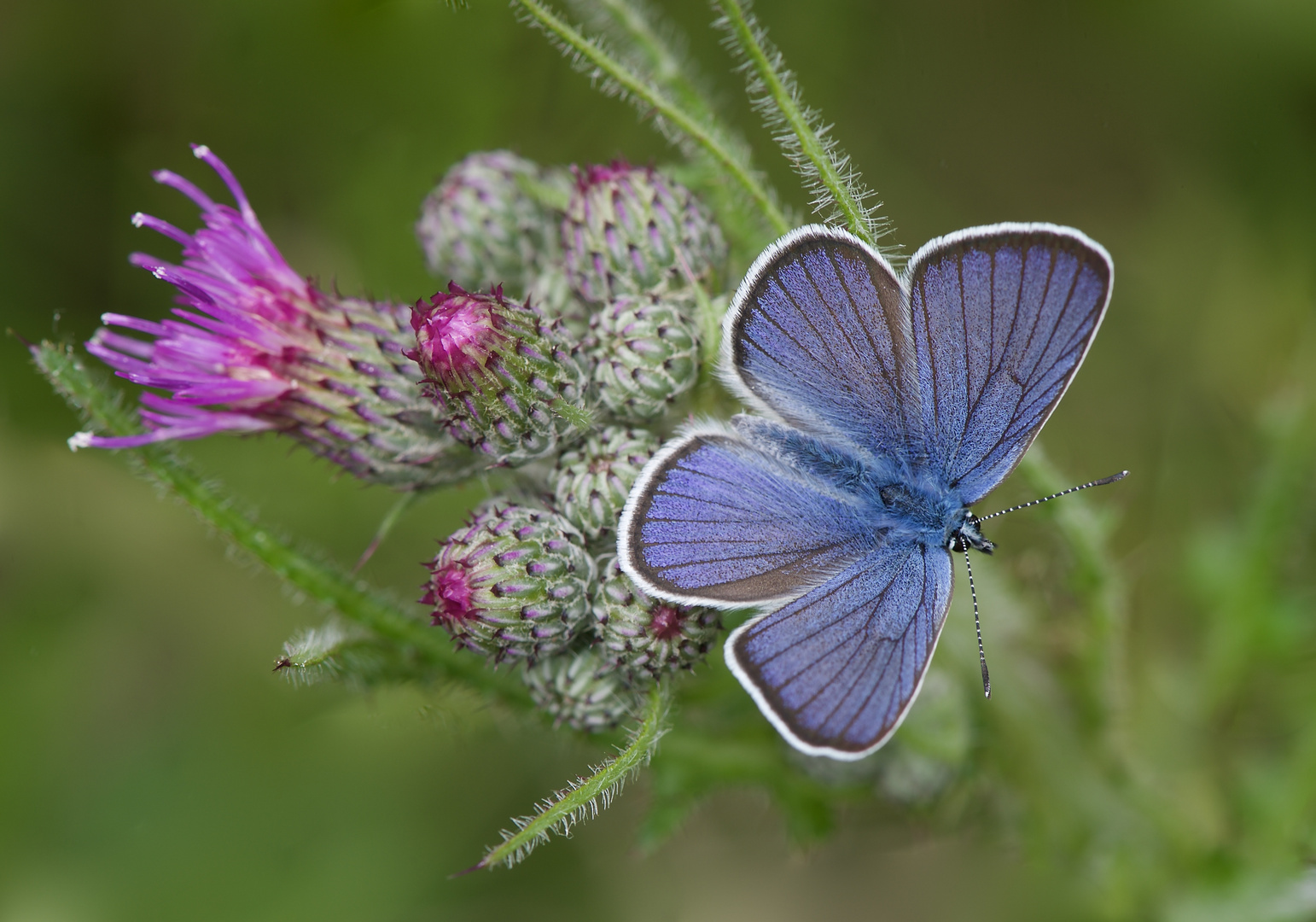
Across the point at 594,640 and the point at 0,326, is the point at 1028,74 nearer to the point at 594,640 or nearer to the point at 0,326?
the point at 594,640

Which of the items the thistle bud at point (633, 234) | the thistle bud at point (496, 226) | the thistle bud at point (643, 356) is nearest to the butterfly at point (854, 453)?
the thistle bud at point (643, 356)

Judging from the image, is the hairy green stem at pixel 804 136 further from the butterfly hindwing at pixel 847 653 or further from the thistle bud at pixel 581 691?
the thistle bud at pixel 581 691

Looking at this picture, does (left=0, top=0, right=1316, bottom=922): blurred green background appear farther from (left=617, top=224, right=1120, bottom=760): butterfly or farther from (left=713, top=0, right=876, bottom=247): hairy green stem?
(left=713, top=0, right=876, bottom=247): hairy green stem

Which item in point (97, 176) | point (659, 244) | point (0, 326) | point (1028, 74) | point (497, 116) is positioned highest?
point (1028, 74)

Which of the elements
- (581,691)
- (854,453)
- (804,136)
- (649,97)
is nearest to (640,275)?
(649,97)

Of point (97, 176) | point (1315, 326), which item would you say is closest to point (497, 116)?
point (97, 176)

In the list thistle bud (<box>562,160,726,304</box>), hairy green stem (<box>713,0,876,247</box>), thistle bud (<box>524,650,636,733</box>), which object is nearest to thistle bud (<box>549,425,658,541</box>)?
thistle bud (<box>524,650,636,733</box>)
